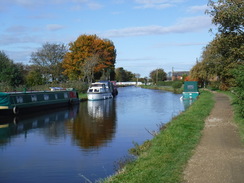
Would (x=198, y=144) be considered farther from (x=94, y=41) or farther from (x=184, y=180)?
(x=94, y=41)

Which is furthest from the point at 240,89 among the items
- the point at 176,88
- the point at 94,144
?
the point at 176,88

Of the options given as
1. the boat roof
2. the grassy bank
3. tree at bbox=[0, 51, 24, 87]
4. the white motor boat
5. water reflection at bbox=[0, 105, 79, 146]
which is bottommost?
water reflection at bbox=[0, 105, 79, 146]

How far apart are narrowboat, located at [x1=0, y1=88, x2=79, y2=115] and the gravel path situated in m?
15.1

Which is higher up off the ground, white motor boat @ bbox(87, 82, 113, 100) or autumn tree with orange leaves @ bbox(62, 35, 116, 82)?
autumn tree with orange leaves @ bbox(62, 35, 116, 82)

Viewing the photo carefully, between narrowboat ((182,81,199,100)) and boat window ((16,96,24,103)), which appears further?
narrowboat ((182,81,199,100))

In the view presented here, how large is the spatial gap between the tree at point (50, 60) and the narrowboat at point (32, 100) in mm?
22778

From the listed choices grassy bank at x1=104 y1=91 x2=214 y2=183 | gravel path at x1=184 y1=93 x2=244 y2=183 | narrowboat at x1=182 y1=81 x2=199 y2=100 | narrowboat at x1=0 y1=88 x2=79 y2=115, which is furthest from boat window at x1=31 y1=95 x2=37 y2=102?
narrowboat at x1=182 y1=81 x2=199 y2=100

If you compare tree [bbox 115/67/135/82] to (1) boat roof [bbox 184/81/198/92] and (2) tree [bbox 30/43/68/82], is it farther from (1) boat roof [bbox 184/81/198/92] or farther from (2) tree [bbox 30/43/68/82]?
(1) boat roof [bbox 184/81/198/92]

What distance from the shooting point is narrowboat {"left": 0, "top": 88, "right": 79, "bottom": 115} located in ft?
74.1

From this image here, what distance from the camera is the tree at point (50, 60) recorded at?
56.4 metres

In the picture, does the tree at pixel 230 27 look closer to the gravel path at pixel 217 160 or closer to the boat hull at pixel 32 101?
the gravel path at pixel 217 160

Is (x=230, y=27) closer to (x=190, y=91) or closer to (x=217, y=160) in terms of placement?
(x=217, y=160)

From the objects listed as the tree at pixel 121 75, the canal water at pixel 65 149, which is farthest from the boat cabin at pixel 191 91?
the tree at pixel 121 75

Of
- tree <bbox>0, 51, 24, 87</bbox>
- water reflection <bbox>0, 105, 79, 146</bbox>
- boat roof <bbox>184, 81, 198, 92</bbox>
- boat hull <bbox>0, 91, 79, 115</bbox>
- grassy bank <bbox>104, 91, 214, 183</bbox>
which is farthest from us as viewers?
tree <bbox>0, 51, 24, 87</bbox>
